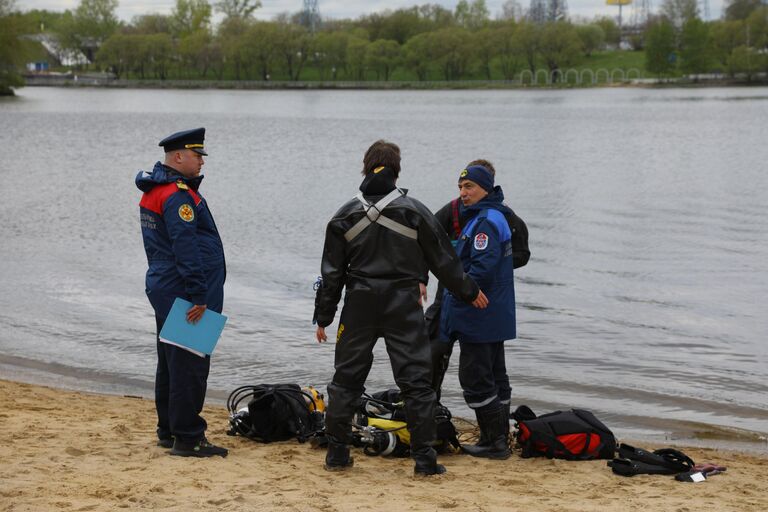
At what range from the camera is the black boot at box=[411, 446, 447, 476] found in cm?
632

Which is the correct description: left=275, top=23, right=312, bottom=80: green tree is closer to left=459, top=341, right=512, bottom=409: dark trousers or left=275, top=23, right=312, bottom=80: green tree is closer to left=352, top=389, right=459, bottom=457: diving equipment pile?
left=352, top=389, right=459, bottom=457: diving equipment pile

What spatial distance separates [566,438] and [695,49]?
517 feet

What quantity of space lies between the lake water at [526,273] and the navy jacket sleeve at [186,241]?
4.00 m

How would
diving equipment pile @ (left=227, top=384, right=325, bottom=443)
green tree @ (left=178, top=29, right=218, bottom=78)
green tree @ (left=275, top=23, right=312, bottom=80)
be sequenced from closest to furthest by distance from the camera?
diving equipment pile @ (left=227, top=384, right=325, bottom=443) → green tree @ (left=275, top=23, right=312, bottom=80) → green tree @ (left=178, top=29, right=218, bottom=78)

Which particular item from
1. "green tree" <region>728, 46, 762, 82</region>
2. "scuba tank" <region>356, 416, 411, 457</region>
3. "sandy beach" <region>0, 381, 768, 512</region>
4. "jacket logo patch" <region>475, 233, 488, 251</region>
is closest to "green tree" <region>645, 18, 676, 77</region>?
"green tree" <region>728, 46, 762, 82</region>

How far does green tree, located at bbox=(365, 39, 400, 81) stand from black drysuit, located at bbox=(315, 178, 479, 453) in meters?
164

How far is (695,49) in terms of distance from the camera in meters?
154

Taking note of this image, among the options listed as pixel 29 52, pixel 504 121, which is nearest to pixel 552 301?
pixel 504 121

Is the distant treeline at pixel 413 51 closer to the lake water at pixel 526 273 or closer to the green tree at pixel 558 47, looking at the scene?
the green tree at pixel 558 47

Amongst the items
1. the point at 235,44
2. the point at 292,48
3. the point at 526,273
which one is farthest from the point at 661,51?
the point at 526,273

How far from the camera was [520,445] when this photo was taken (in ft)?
23.7

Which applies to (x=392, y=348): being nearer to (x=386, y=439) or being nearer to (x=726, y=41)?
(x=386, y=439)

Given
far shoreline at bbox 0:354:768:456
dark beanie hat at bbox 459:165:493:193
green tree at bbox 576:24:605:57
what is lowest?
far shoreline at bbox 0:354:768:456

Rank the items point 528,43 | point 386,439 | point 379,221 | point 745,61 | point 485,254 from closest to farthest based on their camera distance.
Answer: point 379,221 < point 485,254 < point 386,439 < point 745,61 < point 528,43
